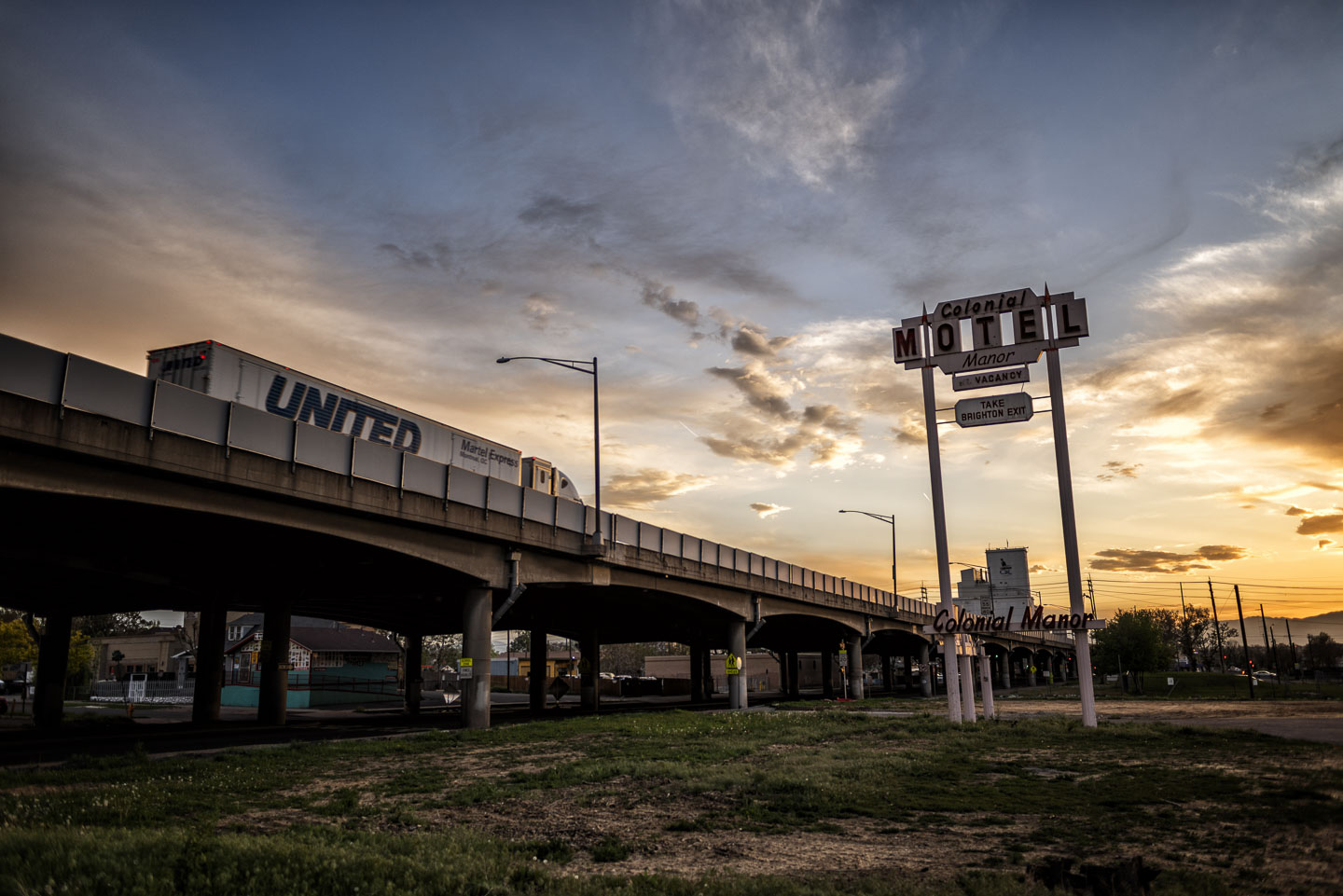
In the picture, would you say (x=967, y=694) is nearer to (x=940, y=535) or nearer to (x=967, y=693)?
(x=967, y=693)

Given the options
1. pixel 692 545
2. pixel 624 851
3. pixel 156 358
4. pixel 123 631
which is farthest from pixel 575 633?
pixel 123 631

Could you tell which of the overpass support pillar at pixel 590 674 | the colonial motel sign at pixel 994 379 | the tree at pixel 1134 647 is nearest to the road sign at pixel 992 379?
the colonial motel sign at pixel 994 379

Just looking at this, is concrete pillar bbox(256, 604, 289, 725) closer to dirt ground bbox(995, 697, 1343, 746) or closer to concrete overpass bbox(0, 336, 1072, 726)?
concrete overpass bbox(0, 336, 1072, 726)

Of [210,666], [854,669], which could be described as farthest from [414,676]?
[854,669]

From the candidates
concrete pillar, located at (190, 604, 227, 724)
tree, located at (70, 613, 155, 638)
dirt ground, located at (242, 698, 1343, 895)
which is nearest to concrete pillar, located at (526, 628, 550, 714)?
concrete pillar, located at (190, 604, 227, 724)

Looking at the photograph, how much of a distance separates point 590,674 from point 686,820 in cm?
5184

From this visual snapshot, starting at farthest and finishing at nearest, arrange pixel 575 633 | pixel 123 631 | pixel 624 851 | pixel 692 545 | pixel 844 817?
1. pixel 123 631
2. pixel 575 633
3. pixel 692 545
4. pixel 844 817
5. pixel 624 851

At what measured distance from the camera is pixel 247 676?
3206 inches

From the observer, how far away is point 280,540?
31.1 m

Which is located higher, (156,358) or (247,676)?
(156,358)

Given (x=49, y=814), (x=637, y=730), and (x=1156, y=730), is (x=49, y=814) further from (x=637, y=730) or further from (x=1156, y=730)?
(x=1156, y=730)

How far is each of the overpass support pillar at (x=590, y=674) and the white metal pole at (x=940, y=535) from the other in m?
30.9

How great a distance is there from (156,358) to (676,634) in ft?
190

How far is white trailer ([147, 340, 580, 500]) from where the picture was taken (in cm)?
2630
